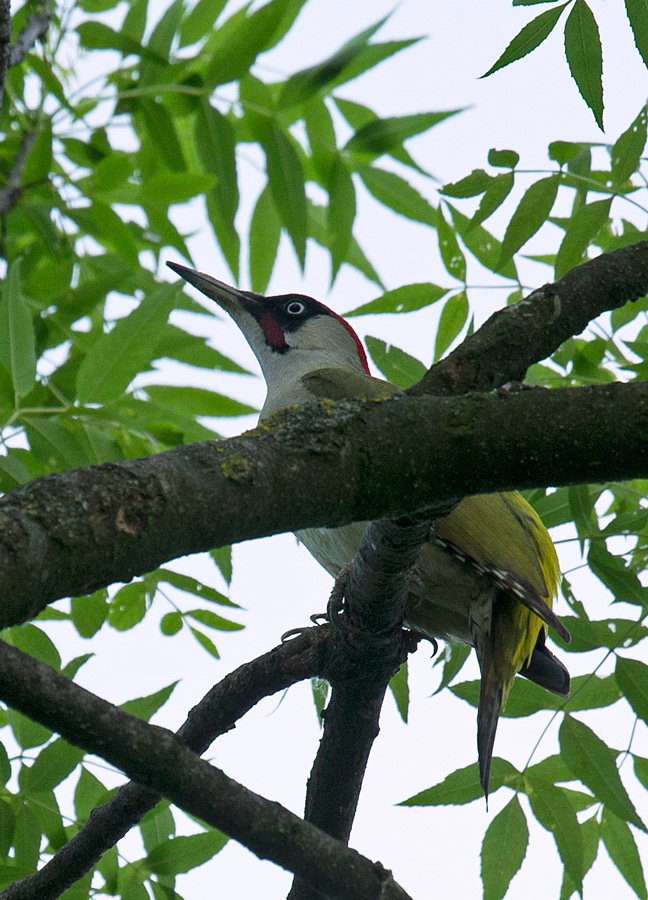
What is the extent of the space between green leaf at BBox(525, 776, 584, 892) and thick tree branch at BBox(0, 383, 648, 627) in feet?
6.23

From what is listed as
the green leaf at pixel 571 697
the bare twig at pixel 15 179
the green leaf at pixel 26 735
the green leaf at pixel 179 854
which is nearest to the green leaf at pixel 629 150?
the green leaf at pixel 571 697

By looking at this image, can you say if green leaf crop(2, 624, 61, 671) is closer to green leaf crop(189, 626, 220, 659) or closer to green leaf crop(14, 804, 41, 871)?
green leaf crop(14, 804, 41, 871)

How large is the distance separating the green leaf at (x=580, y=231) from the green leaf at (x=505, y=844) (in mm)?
1766

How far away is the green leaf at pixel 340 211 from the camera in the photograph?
4254mm

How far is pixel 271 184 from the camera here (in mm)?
4105

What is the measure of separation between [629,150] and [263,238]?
1.87m

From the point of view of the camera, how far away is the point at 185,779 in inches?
68.7

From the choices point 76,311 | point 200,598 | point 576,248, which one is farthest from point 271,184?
point 200,598

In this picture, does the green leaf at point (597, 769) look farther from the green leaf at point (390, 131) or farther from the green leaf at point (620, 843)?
the green leaf at point (390, 131)

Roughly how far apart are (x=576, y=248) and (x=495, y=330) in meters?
1.43

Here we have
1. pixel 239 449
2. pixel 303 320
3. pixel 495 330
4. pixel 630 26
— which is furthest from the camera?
A: pixel 303 320

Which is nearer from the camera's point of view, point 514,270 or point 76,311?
point 514,270

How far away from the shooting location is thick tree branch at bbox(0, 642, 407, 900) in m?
1.61

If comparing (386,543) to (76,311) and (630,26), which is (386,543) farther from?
(76,311)
